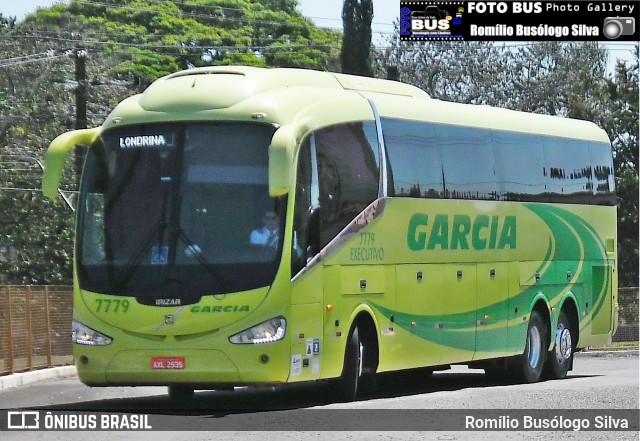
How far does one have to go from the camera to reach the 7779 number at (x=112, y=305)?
17.5m

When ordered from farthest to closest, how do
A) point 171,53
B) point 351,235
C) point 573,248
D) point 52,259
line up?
point 171,53 → point 52,259 → point 573,248 → point 351,235

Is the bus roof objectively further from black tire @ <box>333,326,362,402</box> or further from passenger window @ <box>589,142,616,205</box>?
passenger window @ <box>589,142,616,205</box>

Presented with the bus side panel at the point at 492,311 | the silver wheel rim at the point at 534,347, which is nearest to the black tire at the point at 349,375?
the bus side panel at the point at 492,311

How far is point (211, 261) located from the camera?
56.7 feet

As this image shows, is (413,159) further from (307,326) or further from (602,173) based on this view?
(602,173)

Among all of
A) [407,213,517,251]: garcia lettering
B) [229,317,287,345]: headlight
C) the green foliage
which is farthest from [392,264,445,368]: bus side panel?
the green foliage

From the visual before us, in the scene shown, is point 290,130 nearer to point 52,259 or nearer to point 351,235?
point 351,235

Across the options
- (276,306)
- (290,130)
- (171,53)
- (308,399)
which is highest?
(171,53)

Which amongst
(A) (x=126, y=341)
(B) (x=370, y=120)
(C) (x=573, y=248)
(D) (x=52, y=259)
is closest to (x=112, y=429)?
(A) (x=126, y=341)

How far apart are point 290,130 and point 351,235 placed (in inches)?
83.1

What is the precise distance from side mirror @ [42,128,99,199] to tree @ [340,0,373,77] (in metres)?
38.4

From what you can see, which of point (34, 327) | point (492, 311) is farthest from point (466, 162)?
point (34, 327)

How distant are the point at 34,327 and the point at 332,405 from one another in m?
11.8

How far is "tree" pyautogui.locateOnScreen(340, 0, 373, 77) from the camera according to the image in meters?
56.9
